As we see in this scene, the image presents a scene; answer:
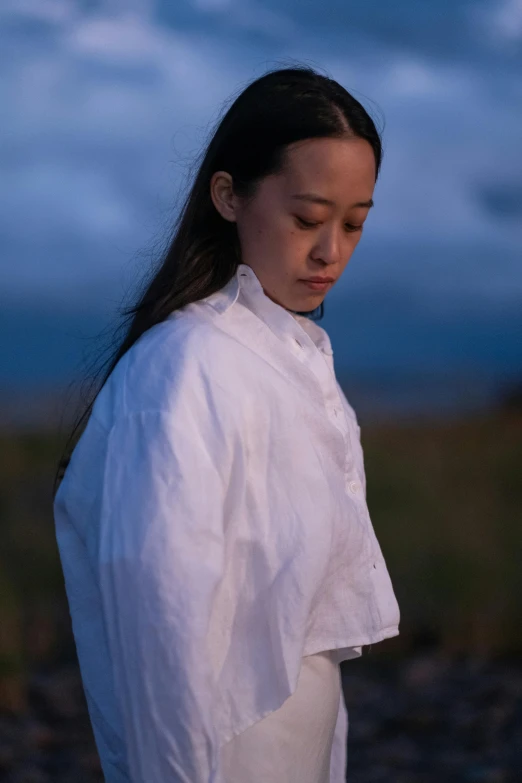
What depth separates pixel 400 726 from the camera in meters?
5.05

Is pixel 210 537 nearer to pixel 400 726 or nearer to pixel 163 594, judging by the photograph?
pixel 163 594

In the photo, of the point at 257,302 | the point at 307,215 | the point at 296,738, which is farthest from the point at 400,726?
the point at 307,215

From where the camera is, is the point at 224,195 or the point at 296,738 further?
the point at 224,195

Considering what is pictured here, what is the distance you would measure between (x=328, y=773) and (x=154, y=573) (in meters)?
0.75

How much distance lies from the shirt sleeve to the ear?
51 centimetres

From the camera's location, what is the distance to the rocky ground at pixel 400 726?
4531 millimetres

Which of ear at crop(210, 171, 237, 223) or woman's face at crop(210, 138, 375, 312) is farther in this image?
ear at crop(210, 171, 237, 223)

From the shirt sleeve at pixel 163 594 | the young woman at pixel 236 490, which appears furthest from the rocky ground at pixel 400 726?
the shirt sleeve at pixel 163 594

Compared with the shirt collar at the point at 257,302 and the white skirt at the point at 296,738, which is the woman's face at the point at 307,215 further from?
the white skirt at the point at 296,738

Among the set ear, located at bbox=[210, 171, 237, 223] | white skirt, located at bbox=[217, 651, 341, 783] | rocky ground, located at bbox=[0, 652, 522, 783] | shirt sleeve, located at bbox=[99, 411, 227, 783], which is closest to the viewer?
shirt sleeve, located at bbox=[99, 411, 227, 783]

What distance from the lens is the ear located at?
1.85m

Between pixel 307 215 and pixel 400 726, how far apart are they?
12.8ft

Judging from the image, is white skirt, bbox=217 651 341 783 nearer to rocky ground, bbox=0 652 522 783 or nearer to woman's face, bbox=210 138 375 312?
woman's face, bbox=210 138 375 312

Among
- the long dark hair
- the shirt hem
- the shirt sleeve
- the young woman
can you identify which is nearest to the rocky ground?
the young woman
